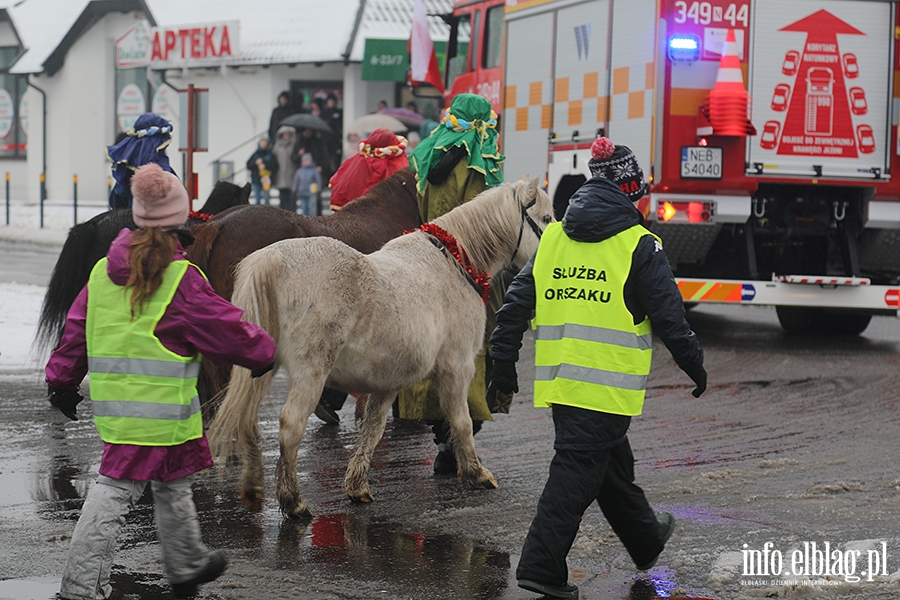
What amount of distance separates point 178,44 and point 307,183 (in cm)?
853

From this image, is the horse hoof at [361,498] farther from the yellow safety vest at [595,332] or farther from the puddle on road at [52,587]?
the yellow safety vest at [595,332]

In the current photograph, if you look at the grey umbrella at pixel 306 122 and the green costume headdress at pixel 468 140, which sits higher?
the grey umbrella at pixel 306 122

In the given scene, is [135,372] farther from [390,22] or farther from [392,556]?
[390,22]

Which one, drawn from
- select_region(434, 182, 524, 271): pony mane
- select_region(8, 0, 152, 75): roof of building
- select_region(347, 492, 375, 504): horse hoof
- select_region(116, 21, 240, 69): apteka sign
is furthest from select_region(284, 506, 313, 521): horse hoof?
select_region(8, 0, 152, 75): roof of building

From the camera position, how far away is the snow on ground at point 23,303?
35.8ft

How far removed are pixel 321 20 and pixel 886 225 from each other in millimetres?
20009

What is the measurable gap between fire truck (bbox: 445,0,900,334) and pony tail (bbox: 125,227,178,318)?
25.0 ft

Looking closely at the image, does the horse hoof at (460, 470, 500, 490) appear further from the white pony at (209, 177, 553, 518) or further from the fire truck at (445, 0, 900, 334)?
the fire truck at (445, 0, 900, 334)

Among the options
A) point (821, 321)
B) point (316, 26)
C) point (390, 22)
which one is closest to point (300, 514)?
point (821, 321)

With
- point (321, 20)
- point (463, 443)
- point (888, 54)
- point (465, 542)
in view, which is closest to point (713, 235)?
point (888, 54)

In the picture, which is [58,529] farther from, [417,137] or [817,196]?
[417,137]
